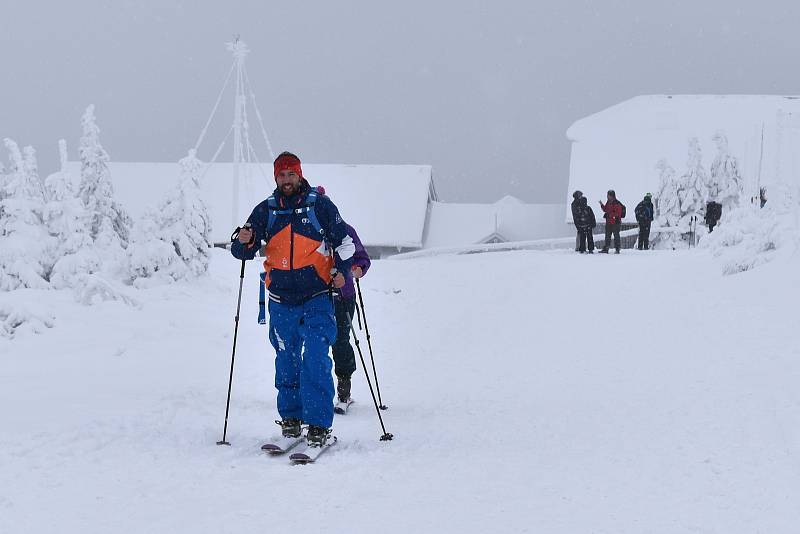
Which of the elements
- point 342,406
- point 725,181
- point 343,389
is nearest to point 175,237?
point 343,389

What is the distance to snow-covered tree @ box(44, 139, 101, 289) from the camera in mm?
17922

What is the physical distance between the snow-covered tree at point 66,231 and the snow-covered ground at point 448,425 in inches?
163

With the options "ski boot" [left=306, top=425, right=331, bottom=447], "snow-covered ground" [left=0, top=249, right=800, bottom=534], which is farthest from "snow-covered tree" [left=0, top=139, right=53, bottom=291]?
"ski boot" [left=306, top=425, right=331, bottom=447]

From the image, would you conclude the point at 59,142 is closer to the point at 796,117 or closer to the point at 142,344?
the point at 142,344

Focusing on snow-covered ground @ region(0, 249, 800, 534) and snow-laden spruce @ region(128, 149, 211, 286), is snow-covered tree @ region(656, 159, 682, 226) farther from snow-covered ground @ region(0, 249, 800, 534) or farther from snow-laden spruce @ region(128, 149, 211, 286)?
snow-laden spruce @ region(128, 149, 211, 286)

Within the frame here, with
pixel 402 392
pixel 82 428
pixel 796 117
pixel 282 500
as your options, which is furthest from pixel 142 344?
pixel 796 117

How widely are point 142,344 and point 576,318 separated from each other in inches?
283

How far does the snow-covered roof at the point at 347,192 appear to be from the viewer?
50.6 metres

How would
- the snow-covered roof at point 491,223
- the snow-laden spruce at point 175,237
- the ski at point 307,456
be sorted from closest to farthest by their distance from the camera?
the ski at point 307,456, the snow-laden spruce at point 175,237, the snow-covered roof at point 491,223

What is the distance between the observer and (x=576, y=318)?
13.9m

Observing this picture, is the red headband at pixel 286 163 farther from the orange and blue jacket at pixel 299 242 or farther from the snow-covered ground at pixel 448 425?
the snow-covered ground at pixel 448 425

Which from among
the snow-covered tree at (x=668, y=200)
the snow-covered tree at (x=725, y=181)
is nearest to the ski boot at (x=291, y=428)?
the snow-covered tree at (x=668, y=200)

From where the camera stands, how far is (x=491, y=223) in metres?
53.9

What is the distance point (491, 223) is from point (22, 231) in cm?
3888
